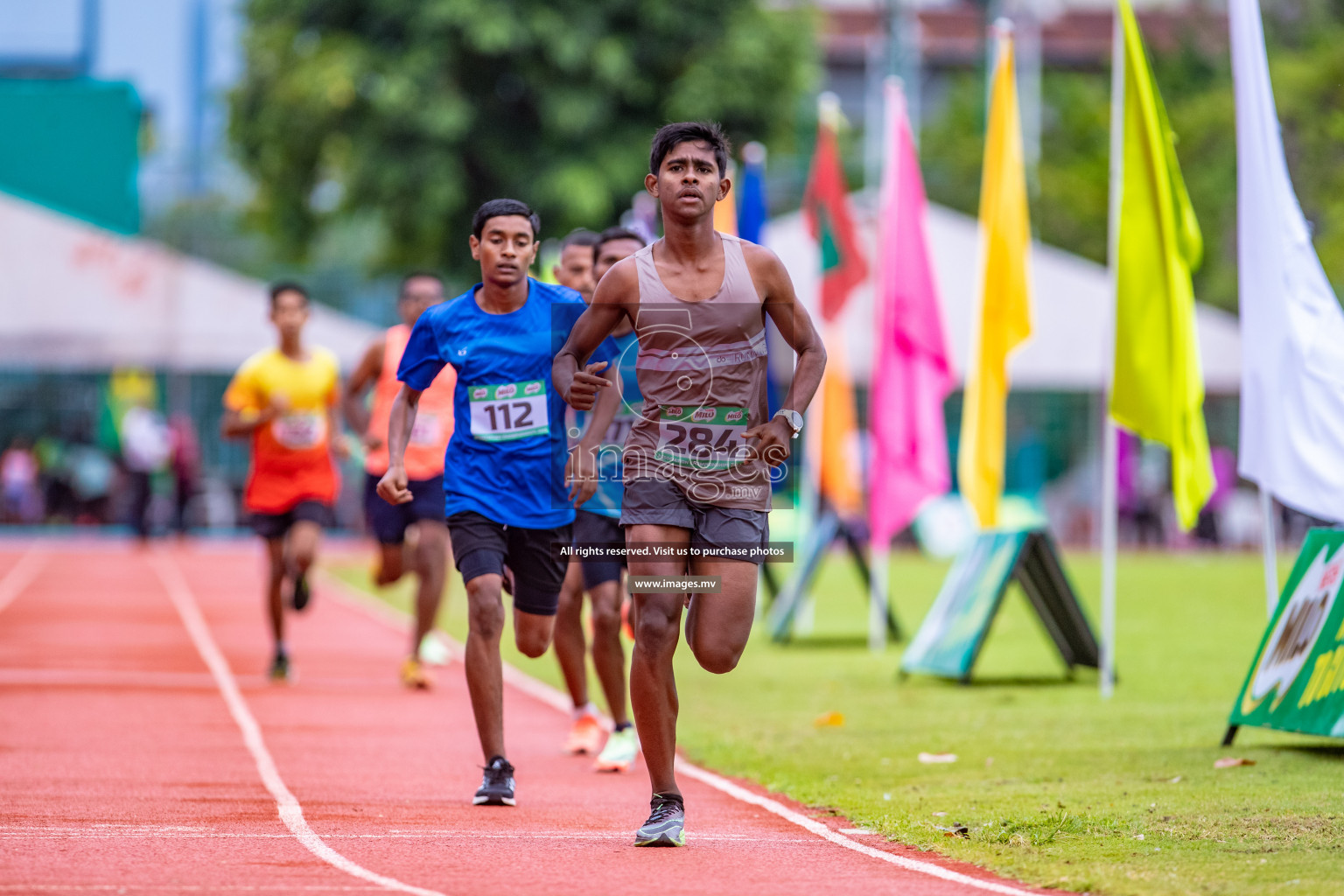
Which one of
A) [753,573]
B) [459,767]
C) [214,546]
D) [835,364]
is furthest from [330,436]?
[214,546]

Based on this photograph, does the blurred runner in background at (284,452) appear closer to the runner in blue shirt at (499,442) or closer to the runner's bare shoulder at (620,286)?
the runner in blue shirt at (499,442)

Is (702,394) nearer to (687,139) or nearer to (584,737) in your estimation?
(687,139)

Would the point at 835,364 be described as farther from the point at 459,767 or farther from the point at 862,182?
the point at 862,182

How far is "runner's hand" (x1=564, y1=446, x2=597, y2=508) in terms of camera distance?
7.25 metres

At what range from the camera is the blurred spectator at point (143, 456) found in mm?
31719

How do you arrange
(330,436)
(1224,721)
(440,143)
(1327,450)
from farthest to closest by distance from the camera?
(440,143), (330,436), (1224,721), (1327,450)

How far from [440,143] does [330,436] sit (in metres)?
24.1

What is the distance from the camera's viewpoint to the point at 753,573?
6.87 m

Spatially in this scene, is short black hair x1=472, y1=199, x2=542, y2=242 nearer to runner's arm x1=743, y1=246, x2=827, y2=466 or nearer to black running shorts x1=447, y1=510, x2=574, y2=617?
black running shorts x1=447, y1=510, x2=574, y2=617

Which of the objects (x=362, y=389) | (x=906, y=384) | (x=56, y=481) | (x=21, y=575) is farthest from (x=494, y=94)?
(x=362, y=389)

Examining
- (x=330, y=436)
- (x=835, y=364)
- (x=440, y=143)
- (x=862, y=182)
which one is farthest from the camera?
(x=862, y=182)

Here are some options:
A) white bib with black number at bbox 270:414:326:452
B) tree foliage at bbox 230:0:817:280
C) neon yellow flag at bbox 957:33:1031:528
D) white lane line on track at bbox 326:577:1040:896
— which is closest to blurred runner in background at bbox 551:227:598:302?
white lane line on track at bbox 326:577:1040:896

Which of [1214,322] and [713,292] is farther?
[1214,322]

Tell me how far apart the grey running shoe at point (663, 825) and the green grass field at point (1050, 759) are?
0.88 metres
